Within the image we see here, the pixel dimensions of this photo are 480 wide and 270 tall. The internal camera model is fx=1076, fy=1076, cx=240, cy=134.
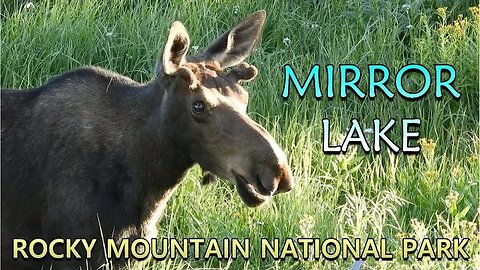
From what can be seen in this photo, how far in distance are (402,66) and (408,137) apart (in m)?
0.69

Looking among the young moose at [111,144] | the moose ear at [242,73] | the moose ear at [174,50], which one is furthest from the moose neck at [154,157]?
the moose ear at [242,73]

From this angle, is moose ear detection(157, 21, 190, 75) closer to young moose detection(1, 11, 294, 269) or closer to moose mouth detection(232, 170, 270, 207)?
young moose detection(1, 11, 294, 269)

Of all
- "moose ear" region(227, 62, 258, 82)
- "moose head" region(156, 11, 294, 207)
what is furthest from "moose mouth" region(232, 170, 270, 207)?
"moose ear" region(227, 62, 258, 82)

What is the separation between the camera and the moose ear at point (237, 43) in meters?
5.14

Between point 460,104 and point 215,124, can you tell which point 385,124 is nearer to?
point 460,104

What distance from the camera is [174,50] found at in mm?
4797

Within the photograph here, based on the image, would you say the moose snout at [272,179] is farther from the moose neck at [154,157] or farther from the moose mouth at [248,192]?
the moose neck at [154,157]

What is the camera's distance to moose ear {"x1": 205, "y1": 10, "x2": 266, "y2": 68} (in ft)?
16.9

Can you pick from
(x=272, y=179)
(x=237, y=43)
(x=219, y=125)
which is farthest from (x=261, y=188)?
(x=237, y=43)

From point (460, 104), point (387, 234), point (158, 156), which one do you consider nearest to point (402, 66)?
point (460, 104)

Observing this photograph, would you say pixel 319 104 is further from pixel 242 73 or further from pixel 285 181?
pixel 285 181

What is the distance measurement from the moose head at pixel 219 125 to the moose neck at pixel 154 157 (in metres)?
0.07

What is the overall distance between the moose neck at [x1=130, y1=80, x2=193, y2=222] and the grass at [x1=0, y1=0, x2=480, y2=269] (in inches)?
18.7

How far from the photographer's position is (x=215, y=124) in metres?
4.64
